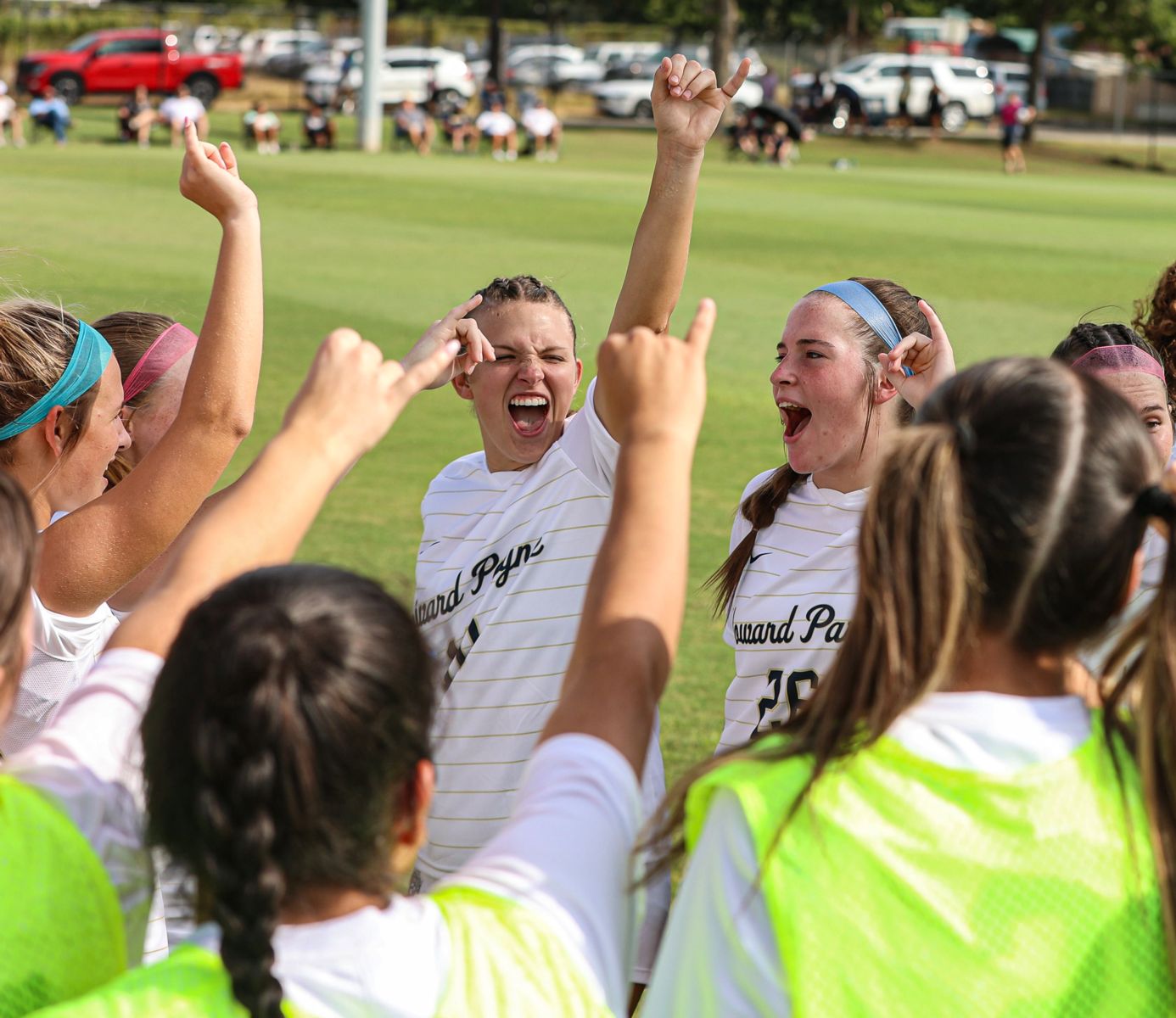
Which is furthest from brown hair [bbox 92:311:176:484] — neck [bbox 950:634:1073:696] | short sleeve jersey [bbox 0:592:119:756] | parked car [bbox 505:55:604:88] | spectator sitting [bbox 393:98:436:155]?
parked car [bbox 505:55:604:88]

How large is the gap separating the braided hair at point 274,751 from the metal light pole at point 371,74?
120 feet

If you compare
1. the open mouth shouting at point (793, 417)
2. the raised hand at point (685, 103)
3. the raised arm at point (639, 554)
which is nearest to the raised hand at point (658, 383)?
the raised arm at point (639, 554)

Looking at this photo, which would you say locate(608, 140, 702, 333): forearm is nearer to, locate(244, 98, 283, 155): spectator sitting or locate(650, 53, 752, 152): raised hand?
locate(650, 53, 752, 152): raised hand

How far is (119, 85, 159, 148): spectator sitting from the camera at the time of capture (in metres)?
35.0

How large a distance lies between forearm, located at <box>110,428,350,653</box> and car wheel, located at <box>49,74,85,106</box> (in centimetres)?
4698

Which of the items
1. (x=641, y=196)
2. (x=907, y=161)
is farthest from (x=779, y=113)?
(x=641, y=196)

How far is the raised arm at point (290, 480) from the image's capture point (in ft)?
6.48

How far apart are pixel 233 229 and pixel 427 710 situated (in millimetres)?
1348

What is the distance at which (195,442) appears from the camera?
2688 millimetres

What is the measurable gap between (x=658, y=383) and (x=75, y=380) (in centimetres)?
154

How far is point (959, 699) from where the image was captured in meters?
1.72

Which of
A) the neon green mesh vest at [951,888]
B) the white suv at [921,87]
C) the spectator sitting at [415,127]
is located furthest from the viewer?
the white suv at [921,87]

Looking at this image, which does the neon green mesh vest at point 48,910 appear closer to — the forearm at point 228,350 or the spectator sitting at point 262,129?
the forearm at point 228,350


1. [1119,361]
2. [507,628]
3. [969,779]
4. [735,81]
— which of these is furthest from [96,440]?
[1119,361]
